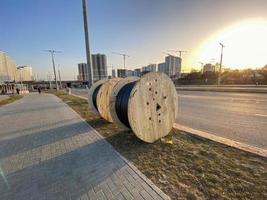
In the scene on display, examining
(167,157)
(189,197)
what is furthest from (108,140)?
(189,197)

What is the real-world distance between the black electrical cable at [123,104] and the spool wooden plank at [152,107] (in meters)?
0.14

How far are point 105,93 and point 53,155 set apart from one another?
3284mm

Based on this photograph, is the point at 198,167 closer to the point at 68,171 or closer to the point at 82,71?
the point at 68,171

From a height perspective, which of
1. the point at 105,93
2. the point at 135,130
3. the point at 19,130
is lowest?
the point at 19,130

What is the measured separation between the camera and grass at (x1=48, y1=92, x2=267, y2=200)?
2408mm

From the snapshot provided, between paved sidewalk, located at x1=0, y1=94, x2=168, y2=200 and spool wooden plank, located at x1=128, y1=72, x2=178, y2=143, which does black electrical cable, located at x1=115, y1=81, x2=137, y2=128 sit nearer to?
spool wooden plank, located at x1=128, y1=72, x2=178, y2=143

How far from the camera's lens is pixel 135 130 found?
3979mm

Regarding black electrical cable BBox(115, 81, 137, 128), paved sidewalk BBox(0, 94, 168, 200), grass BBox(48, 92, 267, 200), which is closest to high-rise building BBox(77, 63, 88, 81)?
paved sidewalk BBox(0, 94, 168, 200)

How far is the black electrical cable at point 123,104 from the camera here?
155 inches

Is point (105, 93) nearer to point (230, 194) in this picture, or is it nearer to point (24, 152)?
point (24, 152)

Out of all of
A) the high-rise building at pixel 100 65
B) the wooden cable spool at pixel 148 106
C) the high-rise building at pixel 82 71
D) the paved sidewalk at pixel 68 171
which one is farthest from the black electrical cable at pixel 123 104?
Answer: the high-rise building at pixel 82 71

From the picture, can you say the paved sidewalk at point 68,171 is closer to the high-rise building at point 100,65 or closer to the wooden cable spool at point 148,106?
the wooden cable spool at point 148,106

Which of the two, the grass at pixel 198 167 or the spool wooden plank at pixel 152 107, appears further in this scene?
the spool wooden plank at pixel 152 107

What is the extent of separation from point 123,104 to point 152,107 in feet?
2.57
